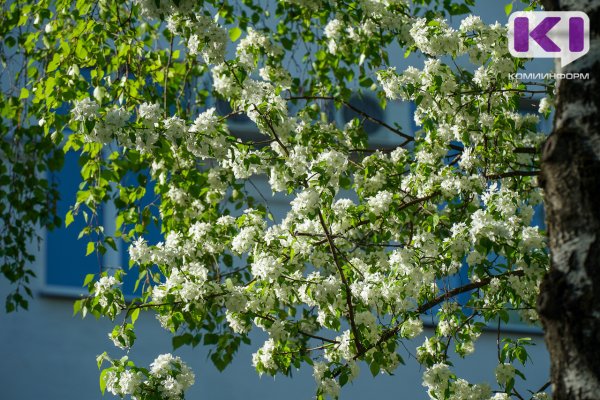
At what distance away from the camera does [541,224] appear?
31.0ft

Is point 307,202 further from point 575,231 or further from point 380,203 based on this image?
point 575,231

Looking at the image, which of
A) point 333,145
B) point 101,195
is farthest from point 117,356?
point 333,145

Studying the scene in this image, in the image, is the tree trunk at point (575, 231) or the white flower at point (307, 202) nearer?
the tree trunk at point (575, 231)

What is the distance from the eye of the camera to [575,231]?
295 centimetres

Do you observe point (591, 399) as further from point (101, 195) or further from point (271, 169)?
point (101, 195)

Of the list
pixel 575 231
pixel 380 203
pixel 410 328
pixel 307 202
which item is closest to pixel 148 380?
pixel 307 202

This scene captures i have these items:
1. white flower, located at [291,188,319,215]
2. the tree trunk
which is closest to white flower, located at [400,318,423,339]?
white flower, located at [291,188,319,215]

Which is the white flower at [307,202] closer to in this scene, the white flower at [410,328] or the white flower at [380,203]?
the white flower at [380,203]

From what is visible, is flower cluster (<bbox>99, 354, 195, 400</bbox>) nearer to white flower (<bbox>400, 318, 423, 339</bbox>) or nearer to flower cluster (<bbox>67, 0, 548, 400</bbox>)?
flower cluster (<bbox>67, 0, 548, 400</bbox>)

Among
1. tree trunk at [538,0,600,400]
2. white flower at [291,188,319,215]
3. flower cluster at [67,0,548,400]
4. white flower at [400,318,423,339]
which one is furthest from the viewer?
white flower at [400,318,423,339]

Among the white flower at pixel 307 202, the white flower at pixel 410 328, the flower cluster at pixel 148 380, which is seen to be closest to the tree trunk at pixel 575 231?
the white flower at pixel 307 202

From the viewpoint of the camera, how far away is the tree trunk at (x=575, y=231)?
290cm

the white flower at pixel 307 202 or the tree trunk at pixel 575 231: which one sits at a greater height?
the white flower at pixel 307 202

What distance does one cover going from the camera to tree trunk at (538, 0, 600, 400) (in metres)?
2.90
